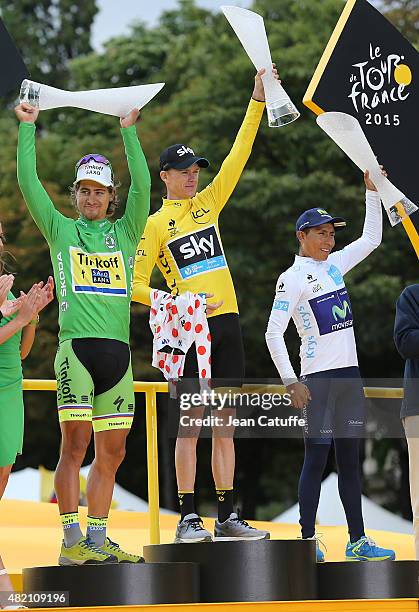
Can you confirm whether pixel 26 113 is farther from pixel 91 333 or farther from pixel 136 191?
pixel 91 333

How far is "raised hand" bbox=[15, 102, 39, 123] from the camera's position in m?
6.08

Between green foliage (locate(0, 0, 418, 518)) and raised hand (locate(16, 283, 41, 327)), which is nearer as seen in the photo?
raised hand (locate(16, 283, 41, 327))

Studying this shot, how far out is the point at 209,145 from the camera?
70.7 feet

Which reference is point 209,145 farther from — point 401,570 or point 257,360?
point 401,570

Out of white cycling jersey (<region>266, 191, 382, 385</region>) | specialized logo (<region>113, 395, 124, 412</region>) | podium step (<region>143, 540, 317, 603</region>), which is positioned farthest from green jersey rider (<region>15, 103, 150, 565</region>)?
white cycling jersey (<region>266, 191, 382, 385</region>)

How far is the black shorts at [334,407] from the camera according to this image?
659 centimetres

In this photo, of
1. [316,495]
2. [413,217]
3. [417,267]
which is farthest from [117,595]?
[417,267]

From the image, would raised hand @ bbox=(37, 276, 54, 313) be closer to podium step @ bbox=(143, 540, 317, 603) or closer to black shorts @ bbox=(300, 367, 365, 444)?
podium step @ bbox=(143, 540, 317, 603)

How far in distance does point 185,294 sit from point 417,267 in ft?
50.1

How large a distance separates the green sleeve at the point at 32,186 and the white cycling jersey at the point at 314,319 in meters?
1.36

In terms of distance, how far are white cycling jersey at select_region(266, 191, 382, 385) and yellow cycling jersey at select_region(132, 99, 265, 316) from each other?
0.98ft

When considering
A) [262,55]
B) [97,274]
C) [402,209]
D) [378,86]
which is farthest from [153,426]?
[378,86]

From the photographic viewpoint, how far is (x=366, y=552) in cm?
647

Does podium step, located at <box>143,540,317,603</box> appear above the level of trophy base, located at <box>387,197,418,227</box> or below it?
below
